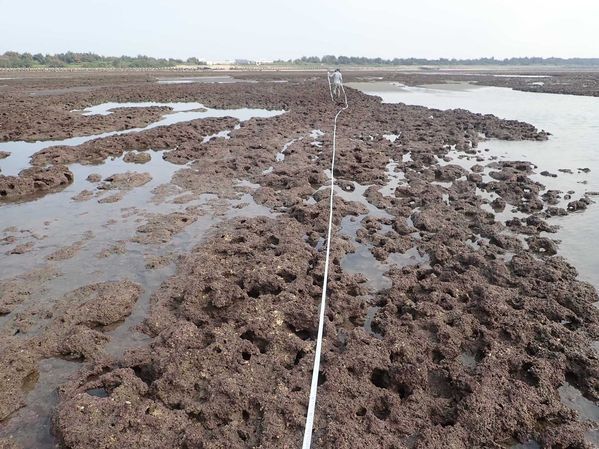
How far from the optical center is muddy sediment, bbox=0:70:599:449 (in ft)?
12.1

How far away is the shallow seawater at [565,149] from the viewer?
7719 mm

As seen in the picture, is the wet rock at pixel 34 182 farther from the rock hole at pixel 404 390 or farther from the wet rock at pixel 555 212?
the wet rock at pixel 555 212

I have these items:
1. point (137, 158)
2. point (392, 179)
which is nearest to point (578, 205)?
point (392, 179)

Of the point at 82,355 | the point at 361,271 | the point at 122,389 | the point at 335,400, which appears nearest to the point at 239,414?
the point at 335,400

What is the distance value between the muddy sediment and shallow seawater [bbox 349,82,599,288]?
442mm

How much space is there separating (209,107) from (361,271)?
2271cm

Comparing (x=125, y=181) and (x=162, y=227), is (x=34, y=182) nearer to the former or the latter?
(x=125, y=181)

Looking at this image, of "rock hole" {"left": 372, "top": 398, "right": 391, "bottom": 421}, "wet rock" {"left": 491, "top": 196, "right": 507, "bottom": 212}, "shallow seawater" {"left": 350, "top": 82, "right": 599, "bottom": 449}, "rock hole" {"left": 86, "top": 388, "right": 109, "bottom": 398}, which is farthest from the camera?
"wet rock" {"left": 491, "top": 196, "right": 507, "bottom": 212}

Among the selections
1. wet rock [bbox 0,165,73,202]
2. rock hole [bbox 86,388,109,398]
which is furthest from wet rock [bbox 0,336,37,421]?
wet rock [bbox 0,165,73,202]

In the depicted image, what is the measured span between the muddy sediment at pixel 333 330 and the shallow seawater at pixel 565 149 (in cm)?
44

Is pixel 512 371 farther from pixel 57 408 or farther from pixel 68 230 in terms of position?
pixel 68 230

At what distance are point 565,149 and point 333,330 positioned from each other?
1482 cm

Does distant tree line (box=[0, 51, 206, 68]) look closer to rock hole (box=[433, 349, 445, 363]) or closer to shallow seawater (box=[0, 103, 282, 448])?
shallow seawater (box=[0, 103, 282, 448])

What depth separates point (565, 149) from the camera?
1549 cm
